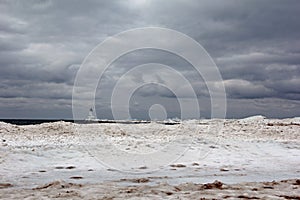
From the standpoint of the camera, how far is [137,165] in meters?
21.0

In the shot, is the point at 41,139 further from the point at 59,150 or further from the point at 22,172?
the point at 22,172

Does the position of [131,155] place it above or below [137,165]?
above

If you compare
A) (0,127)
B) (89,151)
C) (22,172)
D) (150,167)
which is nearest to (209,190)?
(150,167)

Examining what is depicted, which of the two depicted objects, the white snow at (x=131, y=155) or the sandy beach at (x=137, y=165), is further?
the white snow at (x=131, y=155)

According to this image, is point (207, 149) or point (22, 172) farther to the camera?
point (207, 149)

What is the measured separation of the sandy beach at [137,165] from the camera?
42.7 feet

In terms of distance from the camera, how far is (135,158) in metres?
22.9

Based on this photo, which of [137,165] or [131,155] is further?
[131,155]

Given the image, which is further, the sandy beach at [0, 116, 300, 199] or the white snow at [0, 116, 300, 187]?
the white snow at [0, 116, 300, 187]

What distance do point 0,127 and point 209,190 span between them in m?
23.8

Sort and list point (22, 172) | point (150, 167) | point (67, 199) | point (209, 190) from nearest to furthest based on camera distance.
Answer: point (67, 199) < point (209, 190) < point (22, 172) < point (150, 167)

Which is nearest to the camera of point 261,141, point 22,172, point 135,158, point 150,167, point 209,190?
point 209,190

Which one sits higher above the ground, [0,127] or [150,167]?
[0,127]

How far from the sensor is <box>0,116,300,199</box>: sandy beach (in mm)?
13000
